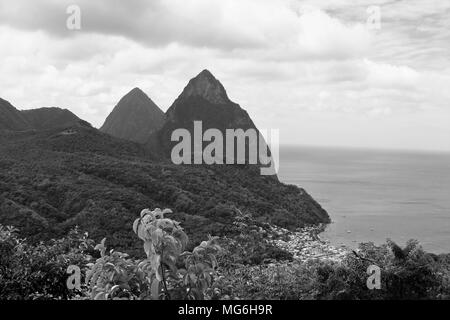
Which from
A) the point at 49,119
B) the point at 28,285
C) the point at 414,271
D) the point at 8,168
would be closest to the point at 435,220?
the point at 8,168

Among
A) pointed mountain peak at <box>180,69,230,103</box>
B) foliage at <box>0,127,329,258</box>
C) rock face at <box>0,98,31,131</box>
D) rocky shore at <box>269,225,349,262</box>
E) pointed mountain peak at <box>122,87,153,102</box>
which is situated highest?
pointed mountain peak at <box>122,87,153,102</box>

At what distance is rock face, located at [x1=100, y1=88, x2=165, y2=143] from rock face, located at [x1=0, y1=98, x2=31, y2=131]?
1791 inches

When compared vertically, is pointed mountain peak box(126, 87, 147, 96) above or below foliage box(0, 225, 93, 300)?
above

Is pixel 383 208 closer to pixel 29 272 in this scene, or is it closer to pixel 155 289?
pixel 29 272

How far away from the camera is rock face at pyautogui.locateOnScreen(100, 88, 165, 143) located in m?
168

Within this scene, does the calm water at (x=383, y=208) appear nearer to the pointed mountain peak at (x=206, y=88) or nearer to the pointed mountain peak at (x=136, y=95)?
the pointed mountain peak at (x=206, y=88)

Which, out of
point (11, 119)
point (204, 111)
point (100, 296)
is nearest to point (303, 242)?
point (100, 296)

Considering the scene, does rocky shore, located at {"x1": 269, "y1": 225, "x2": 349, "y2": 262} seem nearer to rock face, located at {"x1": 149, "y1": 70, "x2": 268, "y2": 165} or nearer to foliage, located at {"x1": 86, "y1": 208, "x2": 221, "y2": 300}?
foliage, located at {"x1": 86, "y1": 208, "x2": 221, "y2": 300}

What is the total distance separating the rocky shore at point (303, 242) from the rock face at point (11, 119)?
69368mm

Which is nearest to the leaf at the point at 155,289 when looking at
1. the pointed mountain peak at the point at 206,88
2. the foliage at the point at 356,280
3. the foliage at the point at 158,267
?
the foliage at the point at 158,267

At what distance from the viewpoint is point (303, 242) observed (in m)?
60.5

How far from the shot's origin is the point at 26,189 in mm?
53938

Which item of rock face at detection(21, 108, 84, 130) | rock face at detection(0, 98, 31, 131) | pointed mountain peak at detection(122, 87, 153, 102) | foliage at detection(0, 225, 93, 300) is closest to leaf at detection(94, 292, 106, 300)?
foliage at detection(0, 225, 93, 300)
